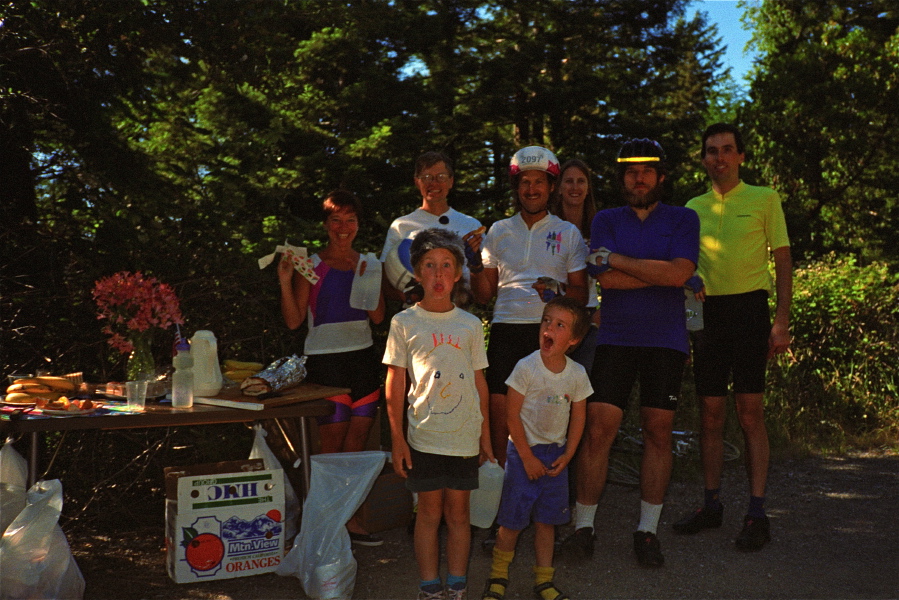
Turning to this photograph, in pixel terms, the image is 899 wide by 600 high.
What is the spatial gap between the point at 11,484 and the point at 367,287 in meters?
1.84

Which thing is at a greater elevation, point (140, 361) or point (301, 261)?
point (301, 261)

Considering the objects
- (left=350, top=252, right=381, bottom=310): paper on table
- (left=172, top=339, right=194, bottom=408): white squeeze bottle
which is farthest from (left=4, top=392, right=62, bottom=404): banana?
(left=350, top=252, right=381, bottom=310): paper on table

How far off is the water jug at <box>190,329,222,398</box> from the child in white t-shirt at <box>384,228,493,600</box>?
91 centimetres

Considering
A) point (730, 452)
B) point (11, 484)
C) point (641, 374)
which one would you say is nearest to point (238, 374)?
point (11, 484)

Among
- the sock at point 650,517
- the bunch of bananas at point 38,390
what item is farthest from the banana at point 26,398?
the sock at point 650,517

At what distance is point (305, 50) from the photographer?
10.8 m

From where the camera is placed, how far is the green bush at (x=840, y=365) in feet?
24.0

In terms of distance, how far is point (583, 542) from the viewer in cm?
393

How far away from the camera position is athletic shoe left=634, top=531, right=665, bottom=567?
3.92m

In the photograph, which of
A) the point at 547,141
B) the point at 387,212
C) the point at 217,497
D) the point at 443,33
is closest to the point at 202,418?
the point at 217,497

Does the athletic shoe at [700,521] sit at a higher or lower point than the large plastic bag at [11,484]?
lower

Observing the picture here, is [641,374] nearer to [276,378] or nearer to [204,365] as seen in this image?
[276,378]

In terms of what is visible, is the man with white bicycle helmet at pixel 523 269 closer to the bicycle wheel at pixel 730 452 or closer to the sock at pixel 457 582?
the sock at pixel 457 582

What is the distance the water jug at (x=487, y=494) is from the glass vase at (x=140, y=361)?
1557 mm
